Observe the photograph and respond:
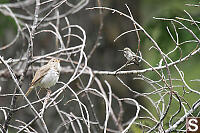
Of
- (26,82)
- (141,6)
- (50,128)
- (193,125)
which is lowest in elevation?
(50,128)

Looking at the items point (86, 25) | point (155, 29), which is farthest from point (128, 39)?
point (155, 29)

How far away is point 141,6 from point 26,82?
1470 millimetres

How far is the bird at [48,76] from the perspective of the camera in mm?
2523

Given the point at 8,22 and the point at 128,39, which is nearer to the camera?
the point at 128,39

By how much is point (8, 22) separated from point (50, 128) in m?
1.36

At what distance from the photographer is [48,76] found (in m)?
2.52

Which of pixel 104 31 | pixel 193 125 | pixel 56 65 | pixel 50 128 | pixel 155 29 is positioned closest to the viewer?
pixel 193 125

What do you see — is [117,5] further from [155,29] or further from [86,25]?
[155,29]

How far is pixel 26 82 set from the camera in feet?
13.0

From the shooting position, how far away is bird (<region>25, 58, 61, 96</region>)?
2.52m

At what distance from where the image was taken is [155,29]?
133 inches

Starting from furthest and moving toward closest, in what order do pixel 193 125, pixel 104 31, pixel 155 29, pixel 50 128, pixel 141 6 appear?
pixel 141 6
pixel 104 31
pixel 50 128
pixel 155 29
pixel 193 125

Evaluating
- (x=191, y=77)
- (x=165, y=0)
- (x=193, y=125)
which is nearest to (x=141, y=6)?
(x=165, y=0)

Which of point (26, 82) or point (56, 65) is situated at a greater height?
point (56, 65)
